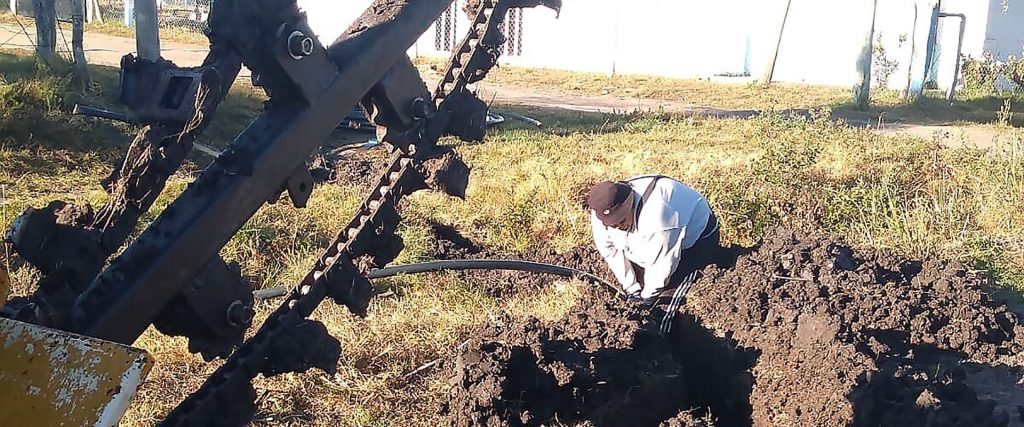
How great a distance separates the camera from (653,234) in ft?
18.3

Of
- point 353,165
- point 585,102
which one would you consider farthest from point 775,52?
point 353,165

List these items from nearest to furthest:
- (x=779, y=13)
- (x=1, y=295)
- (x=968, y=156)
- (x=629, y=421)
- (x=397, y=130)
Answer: (x=1, y=295) → (x=397, y=130) → (x=629, y=421) → (x=968, y=156) → (x=779, y=13)

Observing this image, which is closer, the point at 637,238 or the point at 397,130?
the point at 397,130

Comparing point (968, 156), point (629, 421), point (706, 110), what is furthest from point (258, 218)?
point (706, 110)

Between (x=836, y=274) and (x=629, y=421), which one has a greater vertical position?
(x=836, y=274)

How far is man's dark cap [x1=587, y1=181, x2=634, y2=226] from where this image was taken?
18.0 ft

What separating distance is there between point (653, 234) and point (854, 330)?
52.4 inches

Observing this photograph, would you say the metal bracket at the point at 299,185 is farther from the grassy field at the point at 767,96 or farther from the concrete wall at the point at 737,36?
the concrete wall at the point at 737,36

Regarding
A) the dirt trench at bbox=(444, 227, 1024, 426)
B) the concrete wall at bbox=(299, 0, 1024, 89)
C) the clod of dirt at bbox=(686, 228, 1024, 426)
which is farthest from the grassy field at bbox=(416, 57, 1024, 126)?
the dirt trench at bbox=(444, 227, 1024, 426)

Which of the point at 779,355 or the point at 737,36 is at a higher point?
the point at 737,36

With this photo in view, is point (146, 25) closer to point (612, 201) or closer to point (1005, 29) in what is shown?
point (612, 201)

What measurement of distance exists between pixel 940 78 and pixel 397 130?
19.2 m

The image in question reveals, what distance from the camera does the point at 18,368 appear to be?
1724mm

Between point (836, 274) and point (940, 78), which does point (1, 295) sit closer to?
point (836, 274)
